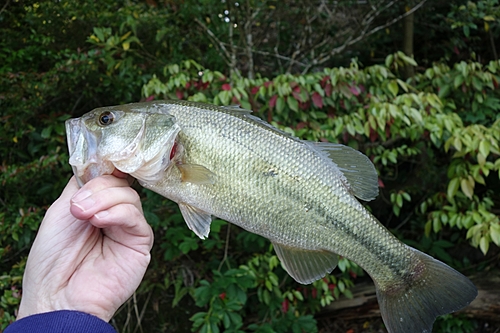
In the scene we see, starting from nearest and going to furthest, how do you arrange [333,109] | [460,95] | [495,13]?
[333,109]
[460,95]
[495,13]

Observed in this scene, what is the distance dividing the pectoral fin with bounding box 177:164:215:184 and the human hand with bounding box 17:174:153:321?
0.18m

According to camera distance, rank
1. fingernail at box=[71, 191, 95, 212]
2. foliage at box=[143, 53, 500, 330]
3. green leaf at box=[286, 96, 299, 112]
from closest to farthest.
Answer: fingernail at box=[71, 191, 95, 212], foliage at box=[143, 53, 500, 330], green leaf at box=[286, 96, 299, 112]

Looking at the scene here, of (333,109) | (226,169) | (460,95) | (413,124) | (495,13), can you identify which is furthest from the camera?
(495,13)

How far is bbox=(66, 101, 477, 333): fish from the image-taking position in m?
1.39

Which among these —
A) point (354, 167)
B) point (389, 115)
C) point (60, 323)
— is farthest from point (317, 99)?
point (60, 323)

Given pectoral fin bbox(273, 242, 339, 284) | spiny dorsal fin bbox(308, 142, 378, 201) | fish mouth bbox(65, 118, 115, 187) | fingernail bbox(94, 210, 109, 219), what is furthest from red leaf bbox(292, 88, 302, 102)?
fingernail bbox(94, 210, 109, 219)

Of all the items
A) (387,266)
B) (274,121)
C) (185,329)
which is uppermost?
(387,266)

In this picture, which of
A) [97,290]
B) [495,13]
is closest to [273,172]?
[97,290]

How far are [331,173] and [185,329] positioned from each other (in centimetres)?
272

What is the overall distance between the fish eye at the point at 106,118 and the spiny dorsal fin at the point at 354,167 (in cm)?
66

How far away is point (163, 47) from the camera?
4027 millimetres

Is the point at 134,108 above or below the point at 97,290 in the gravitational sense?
above

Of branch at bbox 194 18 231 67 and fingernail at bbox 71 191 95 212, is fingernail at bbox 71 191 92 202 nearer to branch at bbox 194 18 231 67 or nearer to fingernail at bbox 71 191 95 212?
fingernail at bbox 71 191 95 212

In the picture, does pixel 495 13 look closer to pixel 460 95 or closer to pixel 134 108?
pixel 460 95
